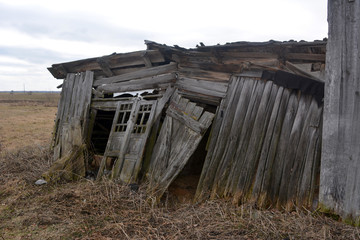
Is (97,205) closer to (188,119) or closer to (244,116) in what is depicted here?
(188,119)

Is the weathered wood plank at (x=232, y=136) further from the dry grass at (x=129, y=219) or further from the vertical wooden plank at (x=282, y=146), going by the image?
the vertical wooden plank at (x=282, y=146)

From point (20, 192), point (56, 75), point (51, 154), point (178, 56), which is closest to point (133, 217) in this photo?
point (20, 192)

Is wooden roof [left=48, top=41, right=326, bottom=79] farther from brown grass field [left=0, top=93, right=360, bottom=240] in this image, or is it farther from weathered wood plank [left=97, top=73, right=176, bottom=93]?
brown grass field [left=0, top=93, right=360, bottom=240]

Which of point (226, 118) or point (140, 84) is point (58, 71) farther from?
point (226, 118)

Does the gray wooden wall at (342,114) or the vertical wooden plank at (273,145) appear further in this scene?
the vertical wooden plank at (273,145)

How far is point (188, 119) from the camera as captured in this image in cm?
602

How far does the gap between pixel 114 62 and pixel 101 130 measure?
10.3 ft

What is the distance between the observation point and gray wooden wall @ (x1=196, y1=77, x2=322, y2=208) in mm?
4809

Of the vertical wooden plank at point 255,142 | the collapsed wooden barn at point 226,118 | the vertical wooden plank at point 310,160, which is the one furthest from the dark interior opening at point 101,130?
the vertical wooden plank at point 310,160

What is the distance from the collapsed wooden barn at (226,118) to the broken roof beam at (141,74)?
2 centimetres

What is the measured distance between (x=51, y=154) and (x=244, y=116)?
5764 mm

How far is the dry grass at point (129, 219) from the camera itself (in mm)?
4094

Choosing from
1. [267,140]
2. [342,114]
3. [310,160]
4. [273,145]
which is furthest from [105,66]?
[342,114]

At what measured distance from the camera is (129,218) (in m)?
4.93
